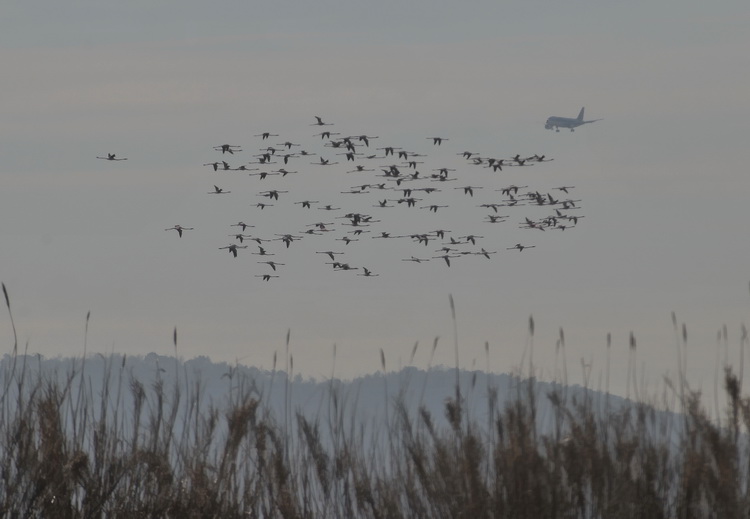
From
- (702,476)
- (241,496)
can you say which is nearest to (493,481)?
(702,476)

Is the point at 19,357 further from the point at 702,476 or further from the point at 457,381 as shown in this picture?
the point at 702,476

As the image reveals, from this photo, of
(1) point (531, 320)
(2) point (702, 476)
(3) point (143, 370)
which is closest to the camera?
(2) point (702, 476)

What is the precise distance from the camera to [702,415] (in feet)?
23.5

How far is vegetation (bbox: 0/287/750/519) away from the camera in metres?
7.04

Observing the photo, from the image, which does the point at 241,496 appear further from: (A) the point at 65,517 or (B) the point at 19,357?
(B) the point at 19,357

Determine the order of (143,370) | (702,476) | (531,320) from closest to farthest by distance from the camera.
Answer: (702,476) < (531,320) < (143,370)

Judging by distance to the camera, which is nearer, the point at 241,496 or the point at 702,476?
the point at 702,476

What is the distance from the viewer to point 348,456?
7.73 meters

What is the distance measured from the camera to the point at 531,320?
7512 millimetres

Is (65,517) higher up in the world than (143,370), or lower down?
lower down

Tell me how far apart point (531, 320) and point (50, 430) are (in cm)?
308

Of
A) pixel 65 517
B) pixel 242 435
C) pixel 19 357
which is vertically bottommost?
pixel 65 517

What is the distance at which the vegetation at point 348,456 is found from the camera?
7035 mm

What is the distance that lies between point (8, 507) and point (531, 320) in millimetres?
3356
